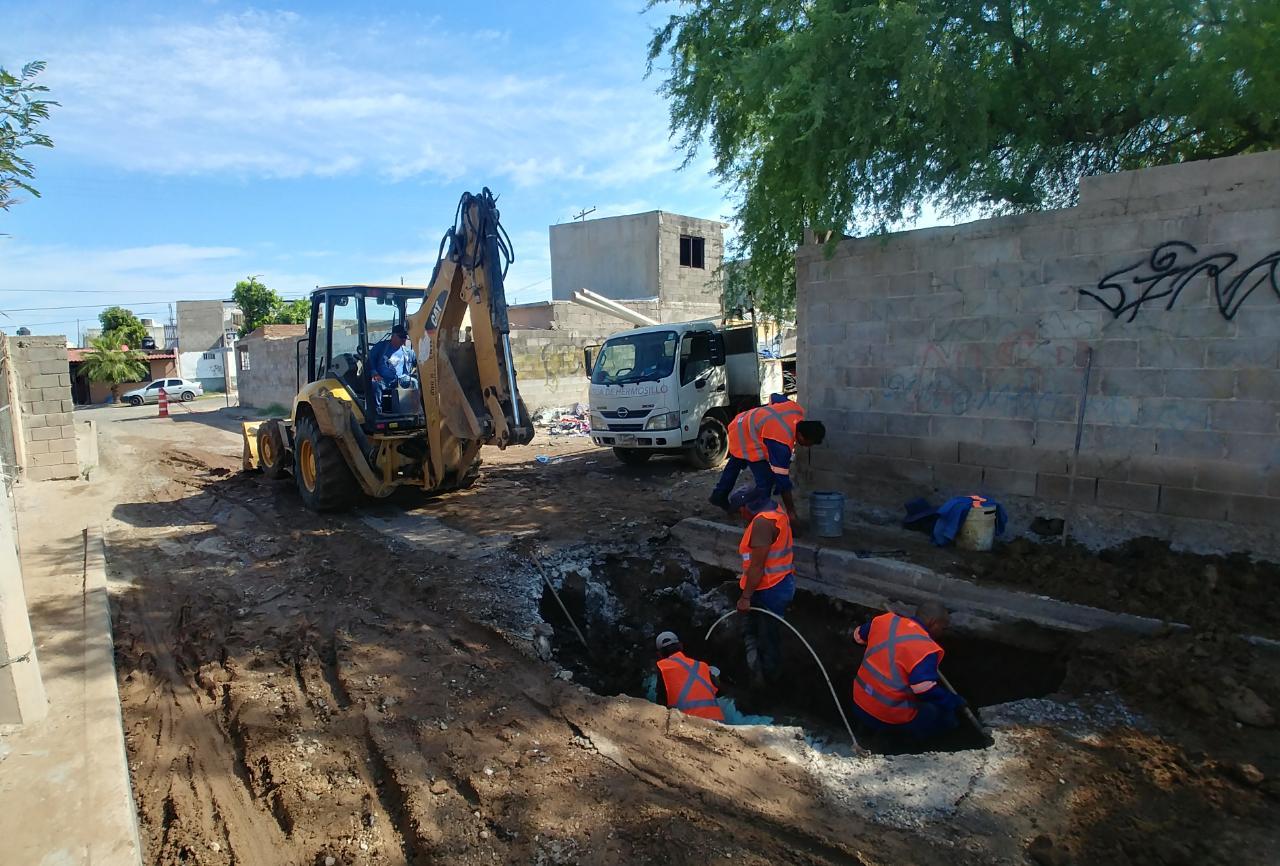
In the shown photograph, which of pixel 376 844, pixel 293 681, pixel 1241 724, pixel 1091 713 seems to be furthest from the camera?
pixel 293 681

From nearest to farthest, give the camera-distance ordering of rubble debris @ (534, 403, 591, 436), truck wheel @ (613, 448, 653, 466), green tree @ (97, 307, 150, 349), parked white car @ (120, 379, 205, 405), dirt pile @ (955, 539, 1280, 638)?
1. dirt pile @ (955, 539, 1280, 638)
2. truck wheel @ (613, 448, 653, 466)
3. rubble debris @ (534, 403, 591, 436)
4. parked white car @ (120, 379, 205, 405)
5. green tree @ (97, 307, 150, 349)

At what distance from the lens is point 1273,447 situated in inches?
197

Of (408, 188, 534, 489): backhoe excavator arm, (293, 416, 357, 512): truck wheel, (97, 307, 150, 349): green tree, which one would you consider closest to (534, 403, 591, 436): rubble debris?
(293, 416, 357, 512): truck wheel

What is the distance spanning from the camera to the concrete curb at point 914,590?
4828mm

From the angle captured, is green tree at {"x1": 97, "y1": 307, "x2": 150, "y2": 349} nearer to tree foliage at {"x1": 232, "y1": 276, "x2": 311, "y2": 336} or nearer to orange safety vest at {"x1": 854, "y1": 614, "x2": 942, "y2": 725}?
tree foliage at {"x1": 232, "y1": 276, "x2": 311, "y2": 336}

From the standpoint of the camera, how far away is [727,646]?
6109mm

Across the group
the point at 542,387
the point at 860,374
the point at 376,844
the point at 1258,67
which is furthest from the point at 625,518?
the point at 542,387

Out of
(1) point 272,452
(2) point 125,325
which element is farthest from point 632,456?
(2) point 125,325

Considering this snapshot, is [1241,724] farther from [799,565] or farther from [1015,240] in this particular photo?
[1015,240]

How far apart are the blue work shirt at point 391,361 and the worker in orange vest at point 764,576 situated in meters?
4.60

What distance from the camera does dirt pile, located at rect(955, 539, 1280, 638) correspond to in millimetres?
4609

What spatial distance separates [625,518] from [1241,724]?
544cm

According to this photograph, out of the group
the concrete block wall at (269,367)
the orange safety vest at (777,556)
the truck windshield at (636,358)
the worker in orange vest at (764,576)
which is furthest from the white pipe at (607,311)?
the orange safety vest at (777,556)

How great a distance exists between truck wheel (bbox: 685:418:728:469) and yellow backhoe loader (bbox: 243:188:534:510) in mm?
3254
